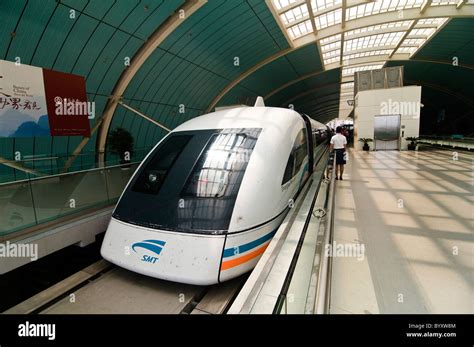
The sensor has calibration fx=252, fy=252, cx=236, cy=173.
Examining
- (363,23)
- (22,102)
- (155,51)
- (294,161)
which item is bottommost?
(294,161)

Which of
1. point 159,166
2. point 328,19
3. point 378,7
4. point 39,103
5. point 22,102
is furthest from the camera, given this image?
point 328,19

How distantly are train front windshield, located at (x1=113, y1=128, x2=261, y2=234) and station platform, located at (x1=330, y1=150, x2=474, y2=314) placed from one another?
178cm

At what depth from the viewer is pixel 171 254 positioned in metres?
3.48

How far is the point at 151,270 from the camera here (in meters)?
3.53

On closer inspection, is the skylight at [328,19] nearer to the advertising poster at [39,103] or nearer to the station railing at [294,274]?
the advertising poster at [39,103]

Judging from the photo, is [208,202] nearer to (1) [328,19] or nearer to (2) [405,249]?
(2) [405,249]

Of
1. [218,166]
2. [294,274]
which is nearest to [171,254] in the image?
[218,166]

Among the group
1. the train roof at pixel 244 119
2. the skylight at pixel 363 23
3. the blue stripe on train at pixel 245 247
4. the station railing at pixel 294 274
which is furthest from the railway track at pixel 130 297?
the skylight at pixel 363 23

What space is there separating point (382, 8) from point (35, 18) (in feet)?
63.9

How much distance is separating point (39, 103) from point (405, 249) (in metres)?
9.89

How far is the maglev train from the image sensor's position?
345 centimetres

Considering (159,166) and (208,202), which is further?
(159,166)

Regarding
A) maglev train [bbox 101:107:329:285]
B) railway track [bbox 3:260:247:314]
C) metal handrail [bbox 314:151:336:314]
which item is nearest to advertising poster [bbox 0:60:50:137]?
maglev train [bbox 101:107:329:285]

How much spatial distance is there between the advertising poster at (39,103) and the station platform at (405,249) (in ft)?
28.6
